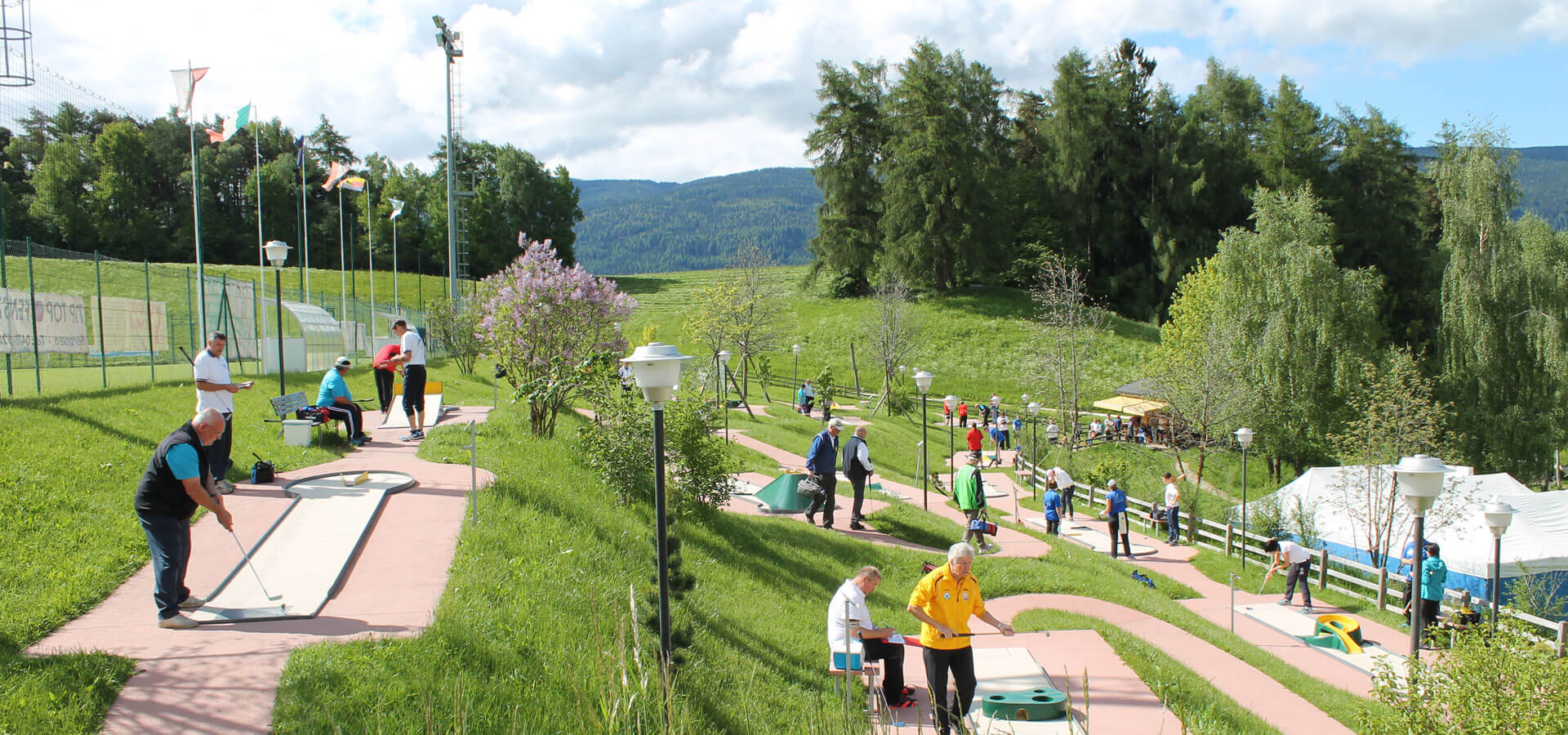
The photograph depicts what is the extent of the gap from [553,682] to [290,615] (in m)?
1.98

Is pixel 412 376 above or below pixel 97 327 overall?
below

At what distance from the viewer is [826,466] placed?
37.2 feet

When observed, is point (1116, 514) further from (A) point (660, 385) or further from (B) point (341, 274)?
(B) point (341, 274)

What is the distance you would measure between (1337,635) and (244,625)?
12.0m

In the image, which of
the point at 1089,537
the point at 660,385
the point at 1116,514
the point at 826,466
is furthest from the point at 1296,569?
the point at 660,385

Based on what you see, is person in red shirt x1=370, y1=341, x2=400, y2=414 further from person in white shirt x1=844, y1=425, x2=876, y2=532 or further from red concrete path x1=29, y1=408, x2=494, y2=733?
person in white shirt x1=844, y1=425, x2=876, y2=532

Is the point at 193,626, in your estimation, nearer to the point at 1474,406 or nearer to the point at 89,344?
the point at 89,344

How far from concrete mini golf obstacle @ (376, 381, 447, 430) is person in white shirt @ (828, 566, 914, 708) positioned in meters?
9.12

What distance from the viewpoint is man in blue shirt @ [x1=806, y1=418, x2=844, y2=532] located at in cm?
1128

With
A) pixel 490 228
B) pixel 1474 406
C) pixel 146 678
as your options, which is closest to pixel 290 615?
pixel 146 678

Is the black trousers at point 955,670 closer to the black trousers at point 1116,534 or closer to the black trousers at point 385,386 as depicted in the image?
the black trousers at point 1116,534

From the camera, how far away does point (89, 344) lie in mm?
13891

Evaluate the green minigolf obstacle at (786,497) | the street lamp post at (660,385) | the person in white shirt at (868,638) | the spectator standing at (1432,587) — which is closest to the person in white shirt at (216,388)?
the street lamp post at (660,385)

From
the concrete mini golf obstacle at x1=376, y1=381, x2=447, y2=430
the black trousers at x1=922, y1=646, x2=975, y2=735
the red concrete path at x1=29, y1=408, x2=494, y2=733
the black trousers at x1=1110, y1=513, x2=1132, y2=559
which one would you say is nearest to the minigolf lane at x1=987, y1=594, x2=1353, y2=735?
the black trousers at x1=922, y1=646, x2=975, y2=735
